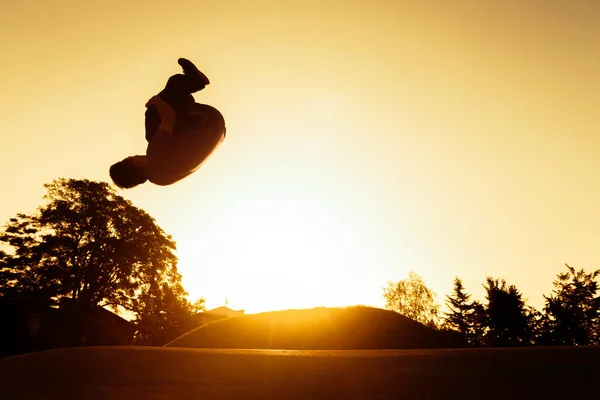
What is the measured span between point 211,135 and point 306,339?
15.0m

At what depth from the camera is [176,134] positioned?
3.51 metres

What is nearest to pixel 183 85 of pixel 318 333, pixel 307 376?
pixel 307 376

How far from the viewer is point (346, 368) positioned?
6574 millimetres

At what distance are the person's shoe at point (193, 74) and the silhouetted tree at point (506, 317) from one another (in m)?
38.8

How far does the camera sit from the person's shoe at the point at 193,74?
3.38 metres

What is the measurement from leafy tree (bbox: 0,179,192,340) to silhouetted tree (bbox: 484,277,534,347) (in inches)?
1185

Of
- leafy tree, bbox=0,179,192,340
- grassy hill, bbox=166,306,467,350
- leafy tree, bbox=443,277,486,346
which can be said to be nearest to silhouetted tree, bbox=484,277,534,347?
leafy tree, bbox=443,277,486,346

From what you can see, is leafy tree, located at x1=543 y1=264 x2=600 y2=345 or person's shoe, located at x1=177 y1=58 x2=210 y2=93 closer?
person's shoe, located at x1=177 y1=58 x2=210 y2=93

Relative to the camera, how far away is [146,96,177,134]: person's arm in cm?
340

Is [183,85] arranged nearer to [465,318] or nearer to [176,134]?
[176,134]

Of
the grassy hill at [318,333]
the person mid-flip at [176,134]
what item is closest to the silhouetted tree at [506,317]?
the grassy hill at [318,333]

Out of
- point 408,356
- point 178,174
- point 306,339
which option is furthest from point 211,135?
point 306,339

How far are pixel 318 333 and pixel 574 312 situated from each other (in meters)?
33.1

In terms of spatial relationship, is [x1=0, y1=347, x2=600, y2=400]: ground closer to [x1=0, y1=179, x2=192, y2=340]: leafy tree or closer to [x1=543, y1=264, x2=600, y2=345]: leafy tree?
[x1=0, y1=179, x2=192, y2=340]: leafy tree
